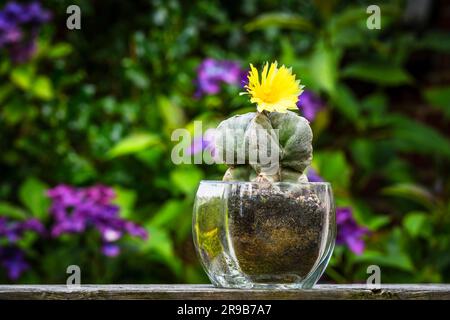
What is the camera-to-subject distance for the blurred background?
339 centimetres

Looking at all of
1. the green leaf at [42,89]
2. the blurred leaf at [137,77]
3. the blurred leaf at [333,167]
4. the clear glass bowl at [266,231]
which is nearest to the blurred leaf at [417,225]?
the blurred leaf at [333,167]

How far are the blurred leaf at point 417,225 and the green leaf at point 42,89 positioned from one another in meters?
1.51

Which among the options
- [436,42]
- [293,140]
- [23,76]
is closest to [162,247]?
[23,76]

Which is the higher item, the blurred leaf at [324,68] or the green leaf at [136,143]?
the blurred leaf at [324,68]

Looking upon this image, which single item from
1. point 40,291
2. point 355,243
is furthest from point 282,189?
point 355,243

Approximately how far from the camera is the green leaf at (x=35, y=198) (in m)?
3.65

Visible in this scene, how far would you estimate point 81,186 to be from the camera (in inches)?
151

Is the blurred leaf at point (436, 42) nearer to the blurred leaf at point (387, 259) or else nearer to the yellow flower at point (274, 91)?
the blurred leaf at point (387, 259)

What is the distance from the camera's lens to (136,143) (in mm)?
3404

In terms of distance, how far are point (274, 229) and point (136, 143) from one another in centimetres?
186

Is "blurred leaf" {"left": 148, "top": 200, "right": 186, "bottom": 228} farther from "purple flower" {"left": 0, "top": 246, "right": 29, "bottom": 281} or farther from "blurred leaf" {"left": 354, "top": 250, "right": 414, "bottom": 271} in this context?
"blurred leaf" {"left": 354, "top": 250, "right": 414, "bottom": 271}

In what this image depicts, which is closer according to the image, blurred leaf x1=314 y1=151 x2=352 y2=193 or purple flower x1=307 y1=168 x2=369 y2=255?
purple flower x1=307 y1=168 x2=369 y2=255

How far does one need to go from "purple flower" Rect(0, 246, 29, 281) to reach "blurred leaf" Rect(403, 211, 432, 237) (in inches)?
54.3

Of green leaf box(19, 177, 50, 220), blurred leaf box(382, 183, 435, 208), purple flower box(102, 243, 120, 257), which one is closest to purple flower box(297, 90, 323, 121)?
blurred leaf box(382, 183, 435, 208)
